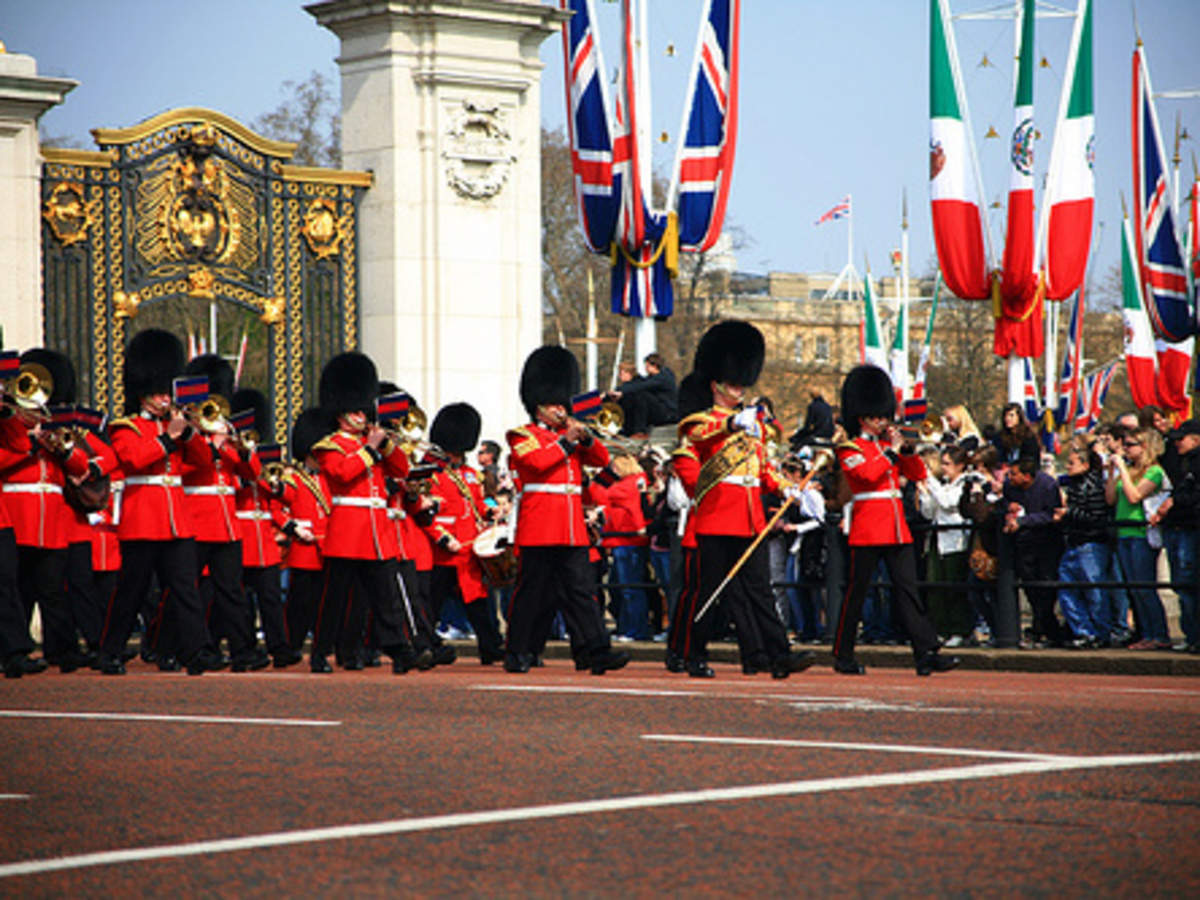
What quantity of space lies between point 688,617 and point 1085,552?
10.3 feet

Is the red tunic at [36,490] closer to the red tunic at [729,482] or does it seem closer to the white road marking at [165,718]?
the white road marking at [165,718]

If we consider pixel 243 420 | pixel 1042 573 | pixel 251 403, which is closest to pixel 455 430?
pixel 251 403

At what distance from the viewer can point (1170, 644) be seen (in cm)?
1334

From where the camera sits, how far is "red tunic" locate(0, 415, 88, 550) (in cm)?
1211

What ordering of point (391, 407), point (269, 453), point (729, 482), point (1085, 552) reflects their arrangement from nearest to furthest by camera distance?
point (729, 482)
point (391, 407)
point (1085, 552)
point (269, 453)

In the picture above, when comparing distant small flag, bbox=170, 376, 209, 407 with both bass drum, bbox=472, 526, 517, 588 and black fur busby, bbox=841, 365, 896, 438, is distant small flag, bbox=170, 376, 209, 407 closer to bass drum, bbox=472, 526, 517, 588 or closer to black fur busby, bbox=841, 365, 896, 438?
bass drum, bbox=472, 526, 517, 588

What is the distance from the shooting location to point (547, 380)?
12.7 meters

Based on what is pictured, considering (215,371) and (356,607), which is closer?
(356,607)

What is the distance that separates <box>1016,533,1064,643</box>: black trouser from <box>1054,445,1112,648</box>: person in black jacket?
66 millimetres

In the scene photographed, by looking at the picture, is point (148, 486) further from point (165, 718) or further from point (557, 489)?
point (165, 718)

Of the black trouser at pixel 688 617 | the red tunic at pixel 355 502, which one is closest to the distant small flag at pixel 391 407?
the red tunic at pixel 355 502

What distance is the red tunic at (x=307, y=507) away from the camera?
14.0 metres

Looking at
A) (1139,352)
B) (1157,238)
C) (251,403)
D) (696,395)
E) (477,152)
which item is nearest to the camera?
(696,395)

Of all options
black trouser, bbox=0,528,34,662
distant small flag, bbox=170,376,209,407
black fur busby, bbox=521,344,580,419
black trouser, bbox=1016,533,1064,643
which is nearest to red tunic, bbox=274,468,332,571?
distant small flag, bbox=170,376,209,407
